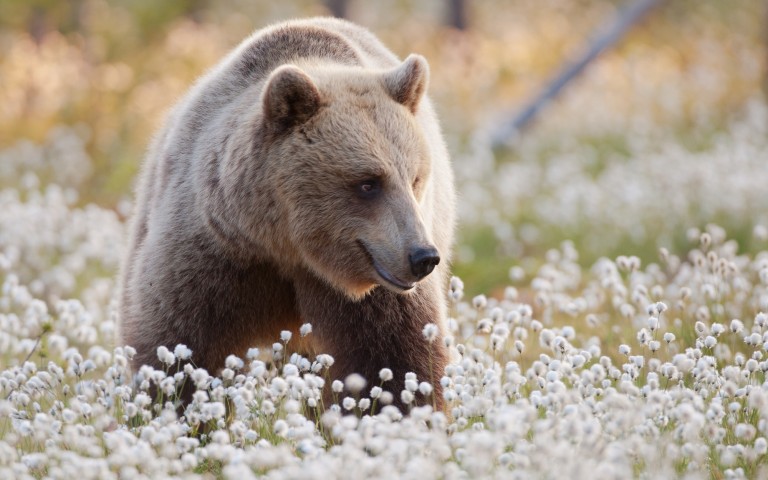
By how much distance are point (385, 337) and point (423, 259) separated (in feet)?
1.79

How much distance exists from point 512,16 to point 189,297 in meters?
24.5

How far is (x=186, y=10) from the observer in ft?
84.4

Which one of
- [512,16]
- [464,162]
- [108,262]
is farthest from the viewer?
[512,16]

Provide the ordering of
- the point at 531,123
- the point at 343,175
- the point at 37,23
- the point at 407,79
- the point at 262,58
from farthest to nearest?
the point at 37,23 → the point at 531,123 → the point at 262,58 → the point at 407,79 → the point at 343,175

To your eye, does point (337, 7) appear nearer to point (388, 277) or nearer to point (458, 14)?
point (458, 14)

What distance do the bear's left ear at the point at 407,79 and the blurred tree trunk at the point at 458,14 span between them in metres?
18.0

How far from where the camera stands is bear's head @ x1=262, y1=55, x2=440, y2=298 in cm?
424

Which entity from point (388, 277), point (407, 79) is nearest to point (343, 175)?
point (388, 277)

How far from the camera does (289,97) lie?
4.31 metres

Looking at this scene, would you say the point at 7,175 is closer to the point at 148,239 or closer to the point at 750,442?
the point at 148,239

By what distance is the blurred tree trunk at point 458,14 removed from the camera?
22297 mm

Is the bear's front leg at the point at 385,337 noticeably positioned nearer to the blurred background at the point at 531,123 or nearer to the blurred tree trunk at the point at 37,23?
the blurred background at the point at 531,123

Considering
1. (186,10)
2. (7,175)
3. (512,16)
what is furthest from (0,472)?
(512,16)

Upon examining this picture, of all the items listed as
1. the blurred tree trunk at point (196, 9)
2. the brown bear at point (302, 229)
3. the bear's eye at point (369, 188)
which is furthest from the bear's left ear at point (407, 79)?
the blurred tree trunk at point (196, 9)
